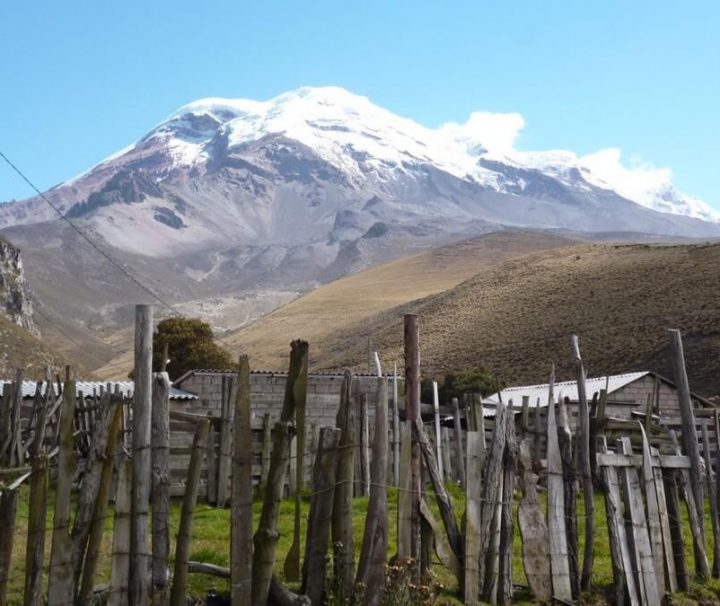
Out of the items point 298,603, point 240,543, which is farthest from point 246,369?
point 298,603

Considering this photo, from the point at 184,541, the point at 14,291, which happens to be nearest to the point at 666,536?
the point at 184,541

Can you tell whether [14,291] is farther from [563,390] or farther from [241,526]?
[241,526]

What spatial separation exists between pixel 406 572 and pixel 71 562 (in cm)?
284

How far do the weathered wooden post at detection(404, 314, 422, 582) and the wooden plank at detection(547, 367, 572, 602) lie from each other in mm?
1388

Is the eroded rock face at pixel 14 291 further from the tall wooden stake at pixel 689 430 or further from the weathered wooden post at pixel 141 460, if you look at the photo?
the weathered wooden post at pixel 141 460

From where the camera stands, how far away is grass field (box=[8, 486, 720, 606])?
8461 millimetres

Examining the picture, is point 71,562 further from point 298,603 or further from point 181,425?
point 181,425

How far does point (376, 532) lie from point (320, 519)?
1.96 feet

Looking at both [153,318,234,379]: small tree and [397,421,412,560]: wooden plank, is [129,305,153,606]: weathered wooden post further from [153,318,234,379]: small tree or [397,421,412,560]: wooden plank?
[153,318,234,379]: small tree

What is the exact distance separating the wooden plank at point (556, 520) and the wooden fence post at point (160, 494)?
3.88 m

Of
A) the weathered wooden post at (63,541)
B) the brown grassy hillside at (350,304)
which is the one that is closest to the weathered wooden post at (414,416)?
the weathered wooden post at (63,541)

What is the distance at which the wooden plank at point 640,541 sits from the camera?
30.0 feet

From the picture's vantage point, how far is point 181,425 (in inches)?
563

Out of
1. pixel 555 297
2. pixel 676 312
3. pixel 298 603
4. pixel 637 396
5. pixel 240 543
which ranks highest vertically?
pixel 555 297
